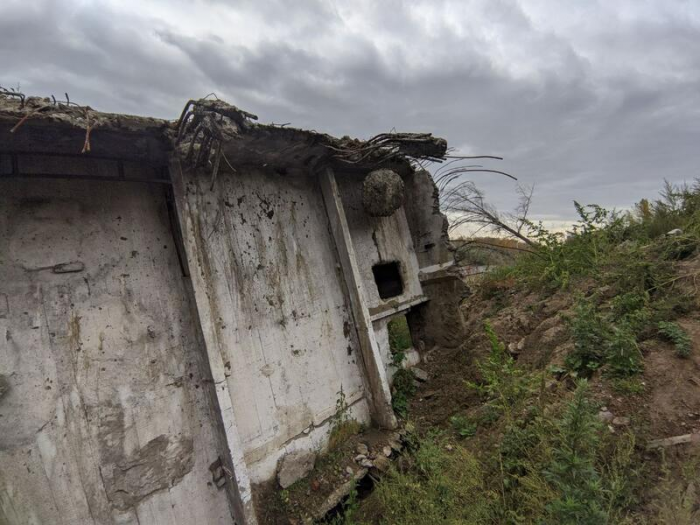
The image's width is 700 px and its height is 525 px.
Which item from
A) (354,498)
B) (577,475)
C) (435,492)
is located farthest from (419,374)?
(577,475)

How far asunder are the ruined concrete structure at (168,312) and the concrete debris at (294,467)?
7 cm

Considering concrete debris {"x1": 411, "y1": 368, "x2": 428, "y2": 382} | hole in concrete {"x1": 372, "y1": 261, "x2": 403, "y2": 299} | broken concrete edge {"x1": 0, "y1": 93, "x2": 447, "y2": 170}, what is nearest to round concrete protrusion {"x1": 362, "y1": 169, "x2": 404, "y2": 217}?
broken concrete edge {"x1": 0, "y1": 93, "x2": 447, "y2": 170}

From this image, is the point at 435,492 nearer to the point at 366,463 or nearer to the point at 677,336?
the point at 366,463

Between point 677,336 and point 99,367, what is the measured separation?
5.20m

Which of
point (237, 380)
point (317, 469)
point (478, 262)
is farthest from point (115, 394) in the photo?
point (478, 262)

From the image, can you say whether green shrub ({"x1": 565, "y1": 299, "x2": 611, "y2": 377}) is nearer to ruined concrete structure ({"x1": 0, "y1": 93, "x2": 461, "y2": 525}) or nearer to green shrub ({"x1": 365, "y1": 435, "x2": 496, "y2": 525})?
green shrub ({"x1": 365, "y1": 435, "x2": 496, "y2": 525})

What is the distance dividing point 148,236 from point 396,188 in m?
2.94

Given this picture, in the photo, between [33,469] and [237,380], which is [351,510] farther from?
[33,469]

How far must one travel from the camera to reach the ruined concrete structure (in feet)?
7.78

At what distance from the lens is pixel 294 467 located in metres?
3.38

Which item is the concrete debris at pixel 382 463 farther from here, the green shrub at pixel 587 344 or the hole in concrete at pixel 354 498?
the green shrub at pixel 587 344

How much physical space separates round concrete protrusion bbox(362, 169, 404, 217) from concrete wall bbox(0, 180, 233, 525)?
2.47 m

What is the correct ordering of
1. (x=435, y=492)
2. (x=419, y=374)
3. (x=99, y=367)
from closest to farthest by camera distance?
(x=99, y=367), (x=435, y=492), (x=419, y=374)

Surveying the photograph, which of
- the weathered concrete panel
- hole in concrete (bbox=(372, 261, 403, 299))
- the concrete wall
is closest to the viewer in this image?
the concrete wall
